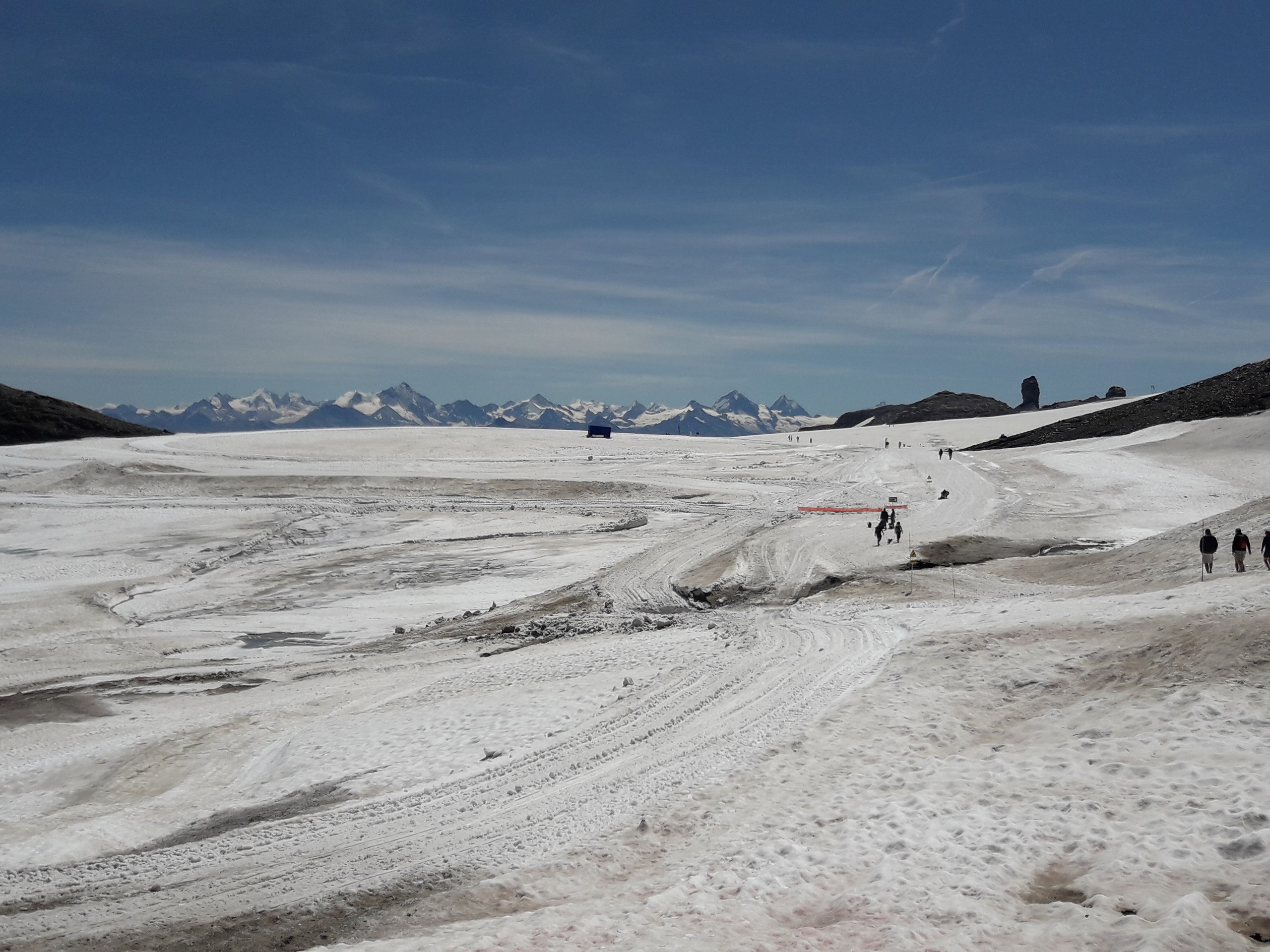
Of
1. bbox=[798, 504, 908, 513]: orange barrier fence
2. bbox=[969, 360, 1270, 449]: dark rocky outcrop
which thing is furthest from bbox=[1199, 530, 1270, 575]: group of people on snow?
bbox=[969, 360, 1270, 449]: dark rocky outcrop

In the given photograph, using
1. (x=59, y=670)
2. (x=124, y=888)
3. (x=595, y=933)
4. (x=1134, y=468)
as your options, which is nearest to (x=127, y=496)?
(x=59, y=670)

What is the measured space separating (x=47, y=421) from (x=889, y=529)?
337 ft

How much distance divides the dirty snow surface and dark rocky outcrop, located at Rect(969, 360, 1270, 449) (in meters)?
48.6

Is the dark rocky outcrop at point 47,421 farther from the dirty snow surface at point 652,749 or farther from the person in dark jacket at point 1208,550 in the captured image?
the person in dark jacket at point 1208,550

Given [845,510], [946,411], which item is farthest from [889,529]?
[946,411]

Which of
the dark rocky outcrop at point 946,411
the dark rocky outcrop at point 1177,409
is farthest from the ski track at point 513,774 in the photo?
the dark rocky outcrop at point 946,411

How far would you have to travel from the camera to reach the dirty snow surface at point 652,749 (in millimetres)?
8430

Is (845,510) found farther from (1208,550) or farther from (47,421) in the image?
(47,421)

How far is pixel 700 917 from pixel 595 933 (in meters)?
1.01

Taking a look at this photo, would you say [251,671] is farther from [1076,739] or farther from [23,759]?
[1076,739]

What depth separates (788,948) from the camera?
7.51 m

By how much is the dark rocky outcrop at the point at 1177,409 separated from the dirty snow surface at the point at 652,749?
48.6 m

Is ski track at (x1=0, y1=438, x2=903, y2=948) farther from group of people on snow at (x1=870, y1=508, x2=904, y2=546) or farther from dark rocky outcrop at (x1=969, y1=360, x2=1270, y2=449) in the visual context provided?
dark rocky outcrop at (x1=969, y1=360, x2=1270, y2=449)

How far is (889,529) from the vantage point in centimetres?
3109
